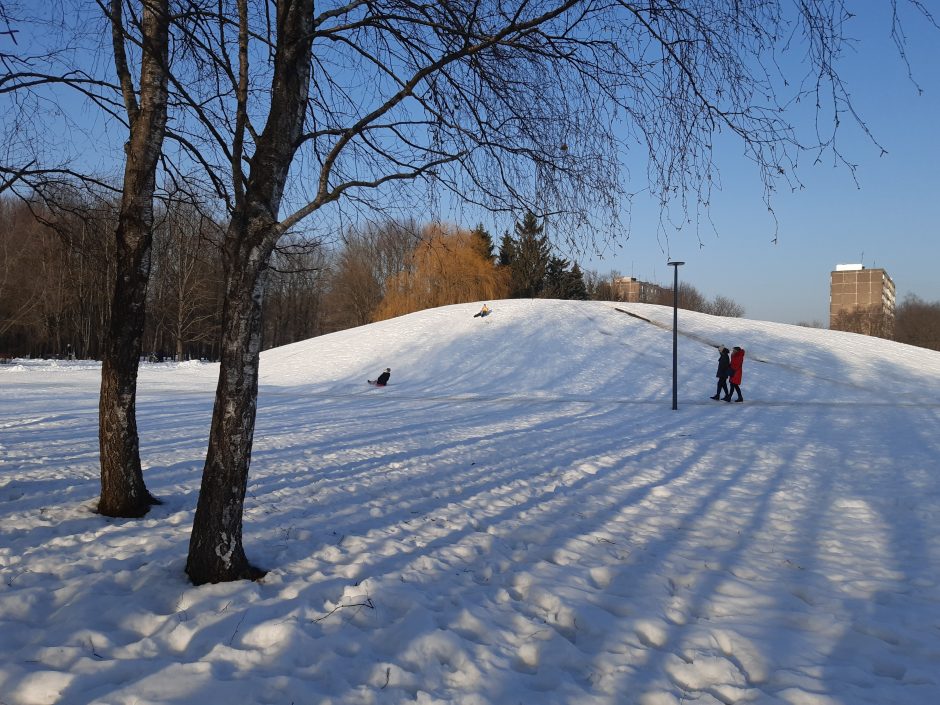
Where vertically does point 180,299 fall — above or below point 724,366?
above

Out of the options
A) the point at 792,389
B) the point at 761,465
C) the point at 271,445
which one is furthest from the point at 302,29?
the point at 792,389

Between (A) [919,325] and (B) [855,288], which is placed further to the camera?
(B) [855,288]

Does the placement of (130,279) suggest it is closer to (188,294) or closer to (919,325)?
(188,294)

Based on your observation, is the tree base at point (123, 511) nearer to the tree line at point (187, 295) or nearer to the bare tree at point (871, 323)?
the tree line at point (187, 295)

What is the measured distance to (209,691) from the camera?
2805 millimetres

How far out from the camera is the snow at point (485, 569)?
3.13 m

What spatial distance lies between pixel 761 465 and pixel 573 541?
5.36m

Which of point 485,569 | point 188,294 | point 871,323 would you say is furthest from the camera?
point 871,323

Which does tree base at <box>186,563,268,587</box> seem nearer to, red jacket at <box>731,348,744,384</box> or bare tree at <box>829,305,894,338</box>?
red jacket at <box>731,348,744,384</box>

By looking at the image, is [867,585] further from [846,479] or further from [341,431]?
[341,431]

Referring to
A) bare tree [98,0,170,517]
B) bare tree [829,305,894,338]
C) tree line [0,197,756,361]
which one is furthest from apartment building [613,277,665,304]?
bare tree [98,0,170,517]

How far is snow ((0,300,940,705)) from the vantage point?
3.13 m

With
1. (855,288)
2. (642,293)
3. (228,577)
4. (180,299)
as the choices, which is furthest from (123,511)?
(855,288)

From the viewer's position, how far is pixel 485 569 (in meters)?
4.80
